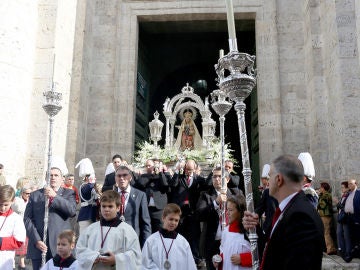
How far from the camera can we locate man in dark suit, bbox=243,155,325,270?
1891 millimetres

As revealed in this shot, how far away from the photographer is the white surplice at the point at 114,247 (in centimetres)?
348

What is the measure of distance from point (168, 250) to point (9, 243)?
1.98 meters

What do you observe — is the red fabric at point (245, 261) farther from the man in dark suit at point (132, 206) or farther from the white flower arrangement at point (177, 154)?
the white flower arrangement at point (177, 154)

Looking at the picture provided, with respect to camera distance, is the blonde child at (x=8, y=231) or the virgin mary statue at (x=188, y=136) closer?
the blonde child at (x=8, y=231)

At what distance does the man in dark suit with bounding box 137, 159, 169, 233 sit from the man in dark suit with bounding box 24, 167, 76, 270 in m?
1.39

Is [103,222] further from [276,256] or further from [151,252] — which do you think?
[276,256]

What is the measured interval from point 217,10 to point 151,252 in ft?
30.0

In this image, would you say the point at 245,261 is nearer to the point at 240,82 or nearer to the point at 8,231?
the point at 240,82

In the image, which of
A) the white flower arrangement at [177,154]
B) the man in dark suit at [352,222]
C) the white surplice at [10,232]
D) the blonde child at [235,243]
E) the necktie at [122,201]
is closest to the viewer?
the blonde child at [235,243]

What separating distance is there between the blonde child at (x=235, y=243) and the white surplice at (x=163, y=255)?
379 mm

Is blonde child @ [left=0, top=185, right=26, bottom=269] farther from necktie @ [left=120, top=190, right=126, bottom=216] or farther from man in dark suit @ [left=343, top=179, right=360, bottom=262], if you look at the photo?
man in dark suit @ [left=343, top=179, right=360, bottom=262]

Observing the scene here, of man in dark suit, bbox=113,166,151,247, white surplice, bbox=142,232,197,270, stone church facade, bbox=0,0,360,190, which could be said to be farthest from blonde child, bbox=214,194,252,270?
stone church facade, bbox=0,0,360,190

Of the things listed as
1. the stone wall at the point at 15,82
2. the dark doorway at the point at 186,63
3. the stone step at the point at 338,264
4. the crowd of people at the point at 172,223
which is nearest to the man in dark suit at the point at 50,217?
the crowd of people at the point at 172,223

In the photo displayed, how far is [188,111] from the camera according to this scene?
1215 centimetres
